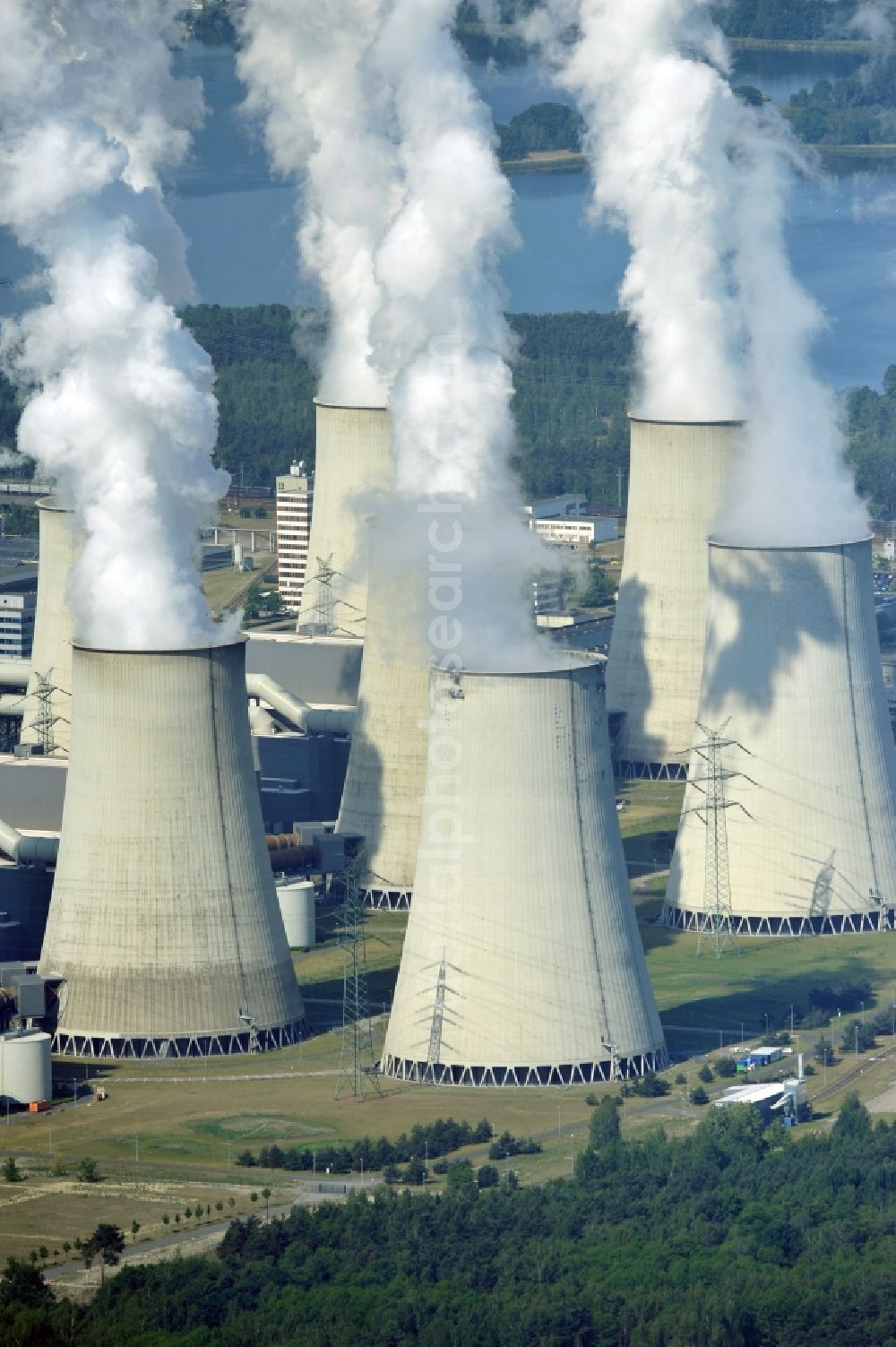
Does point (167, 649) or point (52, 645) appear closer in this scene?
point (167, 649)

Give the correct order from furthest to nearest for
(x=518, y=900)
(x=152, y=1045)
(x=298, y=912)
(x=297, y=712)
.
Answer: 1. (x=297, y=712)
2. (x=298, y=912)
3. (x=152, y=1045)
4. (x=518, y=900)

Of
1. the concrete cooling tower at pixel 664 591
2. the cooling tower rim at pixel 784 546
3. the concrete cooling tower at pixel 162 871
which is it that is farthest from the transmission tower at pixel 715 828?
the concrete cooling tower at pixel 664 591

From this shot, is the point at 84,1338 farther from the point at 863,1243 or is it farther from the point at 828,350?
the point at 828,350

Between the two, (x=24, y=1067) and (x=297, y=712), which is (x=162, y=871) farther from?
(x=297, y=712)

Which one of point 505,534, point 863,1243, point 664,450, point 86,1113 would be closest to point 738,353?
point 664,450

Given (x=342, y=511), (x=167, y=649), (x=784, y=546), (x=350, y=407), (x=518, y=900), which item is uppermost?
(x=350, y=407)

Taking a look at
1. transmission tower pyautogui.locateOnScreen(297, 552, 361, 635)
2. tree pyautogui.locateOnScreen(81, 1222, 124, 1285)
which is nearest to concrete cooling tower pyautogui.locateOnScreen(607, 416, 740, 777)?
transmission tower pyautogui.locateOnScreen(297, 552, 361, 635)

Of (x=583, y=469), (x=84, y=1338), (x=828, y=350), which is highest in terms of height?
(x=828, y=350)

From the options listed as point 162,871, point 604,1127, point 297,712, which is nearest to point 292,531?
point 297,712
